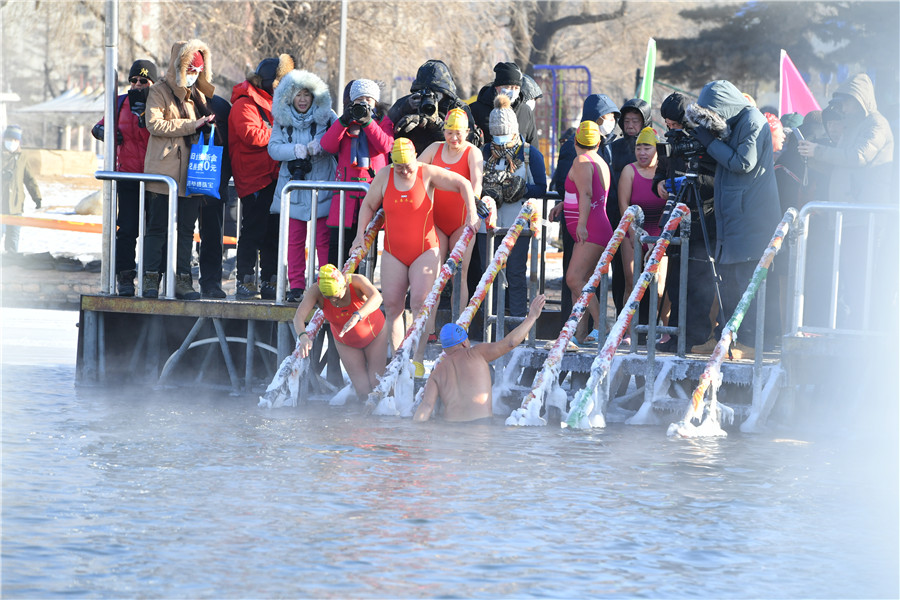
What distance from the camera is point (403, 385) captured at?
9.91 meters

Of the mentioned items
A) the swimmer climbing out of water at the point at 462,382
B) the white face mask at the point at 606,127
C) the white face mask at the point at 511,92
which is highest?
the white face mask at the point at 511,92

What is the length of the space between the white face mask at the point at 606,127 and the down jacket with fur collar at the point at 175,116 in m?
3.31

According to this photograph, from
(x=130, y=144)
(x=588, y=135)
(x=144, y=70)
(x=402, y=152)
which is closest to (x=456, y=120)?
(x=402, y=152)

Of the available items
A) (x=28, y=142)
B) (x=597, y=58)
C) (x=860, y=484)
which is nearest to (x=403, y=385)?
(x=860, y=484)

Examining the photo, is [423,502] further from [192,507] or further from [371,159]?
[371,159]

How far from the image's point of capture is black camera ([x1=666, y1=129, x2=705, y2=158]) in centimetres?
959

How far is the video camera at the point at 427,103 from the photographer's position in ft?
33.3

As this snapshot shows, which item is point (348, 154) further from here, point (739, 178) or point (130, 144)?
point (739, 178)

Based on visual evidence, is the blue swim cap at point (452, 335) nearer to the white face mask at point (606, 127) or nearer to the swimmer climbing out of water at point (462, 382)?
the swimmer climbing out of water at point (462, 382)

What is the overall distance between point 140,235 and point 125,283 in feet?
2.31

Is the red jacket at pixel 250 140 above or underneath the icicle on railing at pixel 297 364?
above

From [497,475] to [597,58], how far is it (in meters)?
32.5

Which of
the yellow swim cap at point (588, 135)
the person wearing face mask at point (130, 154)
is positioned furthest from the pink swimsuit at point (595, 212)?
the person wearing face mask at point (130, 154)

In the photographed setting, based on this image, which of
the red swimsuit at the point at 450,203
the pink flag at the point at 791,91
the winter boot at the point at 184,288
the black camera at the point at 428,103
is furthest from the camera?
the pink flag at the point at 791,91
